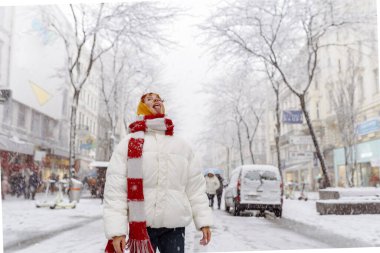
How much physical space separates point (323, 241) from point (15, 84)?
55.3 feet

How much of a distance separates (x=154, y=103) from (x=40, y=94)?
23.3 metres

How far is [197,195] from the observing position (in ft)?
10.2

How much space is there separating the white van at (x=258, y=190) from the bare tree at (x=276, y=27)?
2787 mm

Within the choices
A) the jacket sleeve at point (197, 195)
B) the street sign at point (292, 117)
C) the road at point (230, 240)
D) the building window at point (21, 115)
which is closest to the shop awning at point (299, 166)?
the street sign at point (292, 117)

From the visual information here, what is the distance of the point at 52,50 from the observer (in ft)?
79.0

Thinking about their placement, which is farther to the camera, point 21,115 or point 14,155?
point 21,115

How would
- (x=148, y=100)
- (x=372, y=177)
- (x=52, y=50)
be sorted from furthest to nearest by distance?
(x=52, y=50), (x=372, y=177), (x=148, y=100)

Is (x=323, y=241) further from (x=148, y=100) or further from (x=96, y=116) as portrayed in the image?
(x=96, y=116)

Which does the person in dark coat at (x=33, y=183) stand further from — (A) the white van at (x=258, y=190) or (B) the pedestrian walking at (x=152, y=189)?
(B) the pedestrian walking at (x=152, y=189)

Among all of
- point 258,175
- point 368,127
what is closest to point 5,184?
point 258,175

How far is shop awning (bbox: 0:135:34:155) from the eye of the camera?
65.1 feet

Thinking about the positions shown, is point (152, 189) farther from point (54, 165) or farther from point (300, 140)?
point (54, 165)

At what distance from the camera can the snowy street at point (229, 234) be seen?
7883 mm

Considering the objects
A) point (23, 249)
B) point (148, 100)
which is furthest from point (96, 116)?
point (148, 100)
